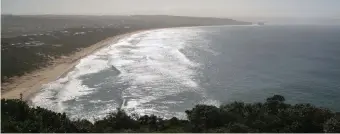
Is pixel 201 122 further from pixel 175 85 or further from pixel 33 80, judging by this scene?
pixel 33 80

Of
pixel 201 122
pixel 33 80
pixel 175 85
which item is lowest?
pixel 33 80

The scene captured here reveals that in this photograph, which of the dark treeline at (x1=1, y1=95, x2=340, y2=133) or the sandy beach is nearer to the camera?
the dark treeline at (x1=1, y1=95, x2=340, y2=133)

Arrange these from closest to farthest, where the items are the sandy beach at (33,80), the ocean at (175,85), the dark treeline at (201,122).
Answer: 1. the dark treeline at (201,122)
2. the ocean at (175,85)
3. the sandy beach at (33,80)

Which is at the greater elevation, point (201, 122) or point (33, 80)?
point (201, 122)

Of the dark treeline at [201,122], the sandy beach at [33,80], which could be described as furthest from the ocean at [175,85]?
the dark treeline at [201,122]

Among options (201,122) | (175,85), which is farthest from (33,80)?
(201,122)

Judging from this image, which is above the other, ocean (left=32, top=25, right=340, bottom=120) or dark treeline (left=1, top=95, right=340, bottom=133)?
dark treeline (left=1, top=95, right=340, bottom=133)

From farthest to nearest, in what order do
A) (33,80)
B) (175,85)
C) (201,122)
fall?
(33,80) → (175,85) → (201,122)

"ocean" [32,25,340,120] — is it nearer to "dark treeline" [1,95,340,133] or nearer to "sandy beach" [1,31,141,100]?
"sandy beach" [1,31,141,100]

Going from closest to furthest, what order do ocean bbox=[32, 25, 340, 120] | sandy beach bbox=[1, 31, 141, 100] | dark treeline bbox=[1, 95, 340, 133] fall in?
dark treeline bbox=[1, 95, 340, 133], ocean bbox=[32, 25, 340, 120], sandy beach bbox=[1, 31, 141, 100]

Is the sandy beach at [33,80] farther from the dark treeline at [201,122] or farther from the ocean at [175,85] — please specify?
the dark treeline at [201,122]

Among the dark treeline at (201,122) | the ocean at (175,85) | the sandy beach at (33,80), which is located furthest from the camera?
the sandy beach at (33,80)

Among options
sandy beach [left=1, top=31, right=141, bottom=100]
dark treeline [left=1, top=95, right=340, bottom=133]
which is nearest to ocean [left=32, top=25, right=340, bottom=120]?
sandy beach [left=1, top=31, right=141, bottom=100]

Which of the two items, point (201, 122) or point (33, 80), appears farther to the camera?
point (33, 80)
